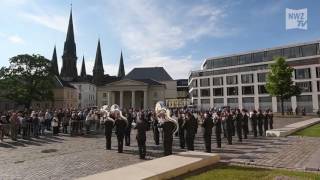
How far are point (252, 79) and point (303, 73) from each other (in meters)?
13.6

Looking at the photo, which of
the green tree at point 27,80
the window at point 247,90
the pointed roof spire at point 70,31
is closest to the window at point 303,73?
the window at point 247,90

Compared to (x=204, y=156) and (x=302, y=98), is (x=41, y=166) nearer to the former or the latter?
(x=204, y=156)

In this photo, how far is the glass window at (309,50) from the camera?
3234 inches

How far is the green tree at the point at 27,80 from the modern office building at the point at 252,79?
4754 centimetres

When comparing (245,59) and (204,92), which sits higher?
(245,59)

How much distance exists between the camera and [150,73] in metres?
141

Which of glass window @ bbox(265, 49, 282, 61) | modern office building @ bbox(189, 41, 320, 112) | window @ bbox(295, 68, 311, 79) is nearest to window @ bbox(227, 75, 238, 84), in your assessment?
modern office building @ bbox(189, 41, 320, 112)

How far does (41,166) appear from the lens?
517 inches

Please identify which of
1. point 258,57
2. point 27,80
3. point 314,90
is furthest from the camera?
point 258,57

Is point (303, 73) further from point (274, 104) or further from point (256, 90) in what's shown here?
point (256, 90)

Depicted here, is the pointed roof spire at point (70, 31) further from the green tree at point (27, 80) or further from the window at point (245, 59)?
the window at point (245, 59)

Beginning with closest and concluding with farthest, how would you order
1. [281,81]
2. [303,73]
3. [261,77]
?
[281,81] < [303,73] < [261,77]

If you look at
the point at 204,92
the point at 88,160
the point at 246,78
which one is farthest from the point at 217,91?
the point at 88,160

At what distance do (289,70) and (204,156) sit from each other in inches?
1937
